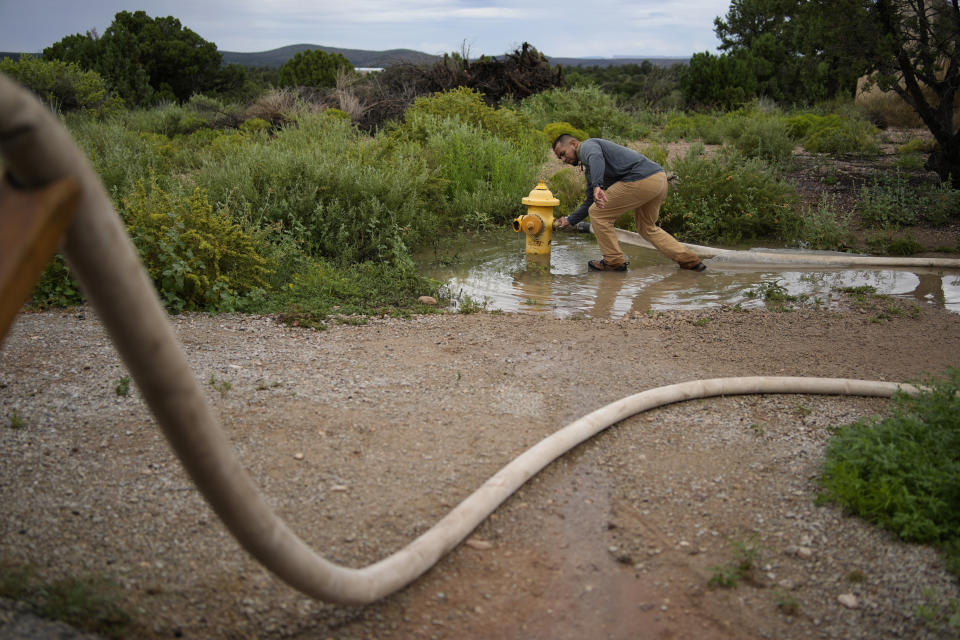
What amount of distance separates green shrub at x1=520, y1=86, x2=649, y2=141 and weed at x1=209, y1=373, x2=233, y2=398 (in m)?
11.8

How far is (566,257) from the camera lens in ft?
27.0

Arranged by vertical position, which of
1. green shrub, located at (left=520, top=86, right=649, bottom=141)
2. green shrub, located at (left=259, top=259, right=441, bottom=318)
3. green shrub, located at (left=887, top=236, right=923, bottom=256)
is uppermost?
green shrub, located at (left=520, top=86, right=649, bottom=141)

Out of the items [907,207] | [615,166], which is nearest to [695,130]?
[907,207]

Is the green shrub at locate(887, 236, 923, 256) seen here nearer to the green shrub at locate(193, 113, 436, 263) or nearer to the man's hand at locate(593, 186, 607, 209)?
the man's hand at locate(593, 186, 607, 209)

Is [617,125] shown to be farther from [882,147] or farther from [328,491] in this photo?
[328,491]

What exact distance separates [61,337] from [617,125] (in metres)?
13.2

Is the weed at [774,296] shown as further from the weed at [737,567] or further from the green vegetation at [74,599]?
the green vegetation at [74,599]

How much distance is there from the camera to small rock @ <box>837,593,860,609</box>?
2.44 metres

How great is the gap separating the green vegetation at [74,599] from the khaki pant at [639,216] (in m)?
5.97

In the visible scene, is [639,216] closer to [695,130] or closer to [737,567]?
[737,567]

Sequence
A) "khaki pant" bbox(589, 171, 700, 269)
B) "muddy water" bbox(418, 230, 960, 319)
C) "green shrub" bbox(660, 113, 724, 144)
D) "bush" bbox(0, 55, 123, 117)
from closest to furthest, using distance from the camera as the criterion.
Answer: "muddy water" bbox(418, 230, 960, 319) → "khaki pant" bbox(589, 171, 700, 269) → "bush" bbox(0, 55, 123, 117) → "green shrub" bbox(660, 113, 724, 144)

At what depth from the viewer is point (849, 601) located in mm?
2455

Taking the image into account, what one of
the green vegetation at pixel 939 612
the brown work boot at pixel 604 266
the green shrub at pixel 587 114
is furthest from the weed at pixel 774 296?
the green shrub at pixel 587 114

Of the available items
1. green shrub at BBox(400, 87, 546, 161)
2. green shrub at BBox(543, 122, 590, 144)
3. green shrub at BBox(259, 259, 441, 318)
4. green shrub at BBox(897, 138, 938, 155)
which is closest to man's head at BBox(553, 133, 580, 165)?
green shrub at BBox(259, 259, 441, 318)
